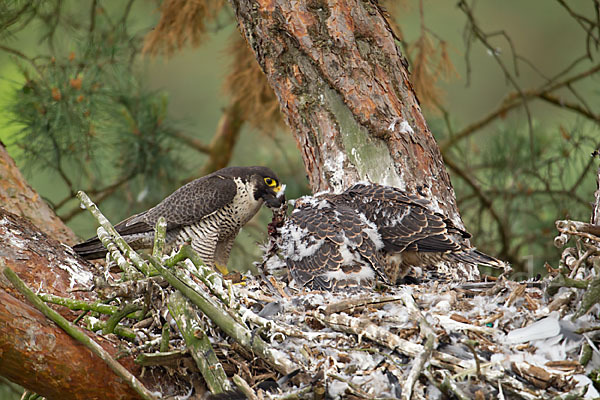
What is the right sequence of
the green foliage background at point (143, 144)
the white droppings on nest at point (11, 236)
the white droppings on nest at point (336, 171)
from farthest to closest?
the green foliage background at point (143, 144) < the white droppings on nest at point (336, 171) < the white droppings on nest at point (11, 236)

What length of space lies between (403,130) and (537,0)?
689 centimetres

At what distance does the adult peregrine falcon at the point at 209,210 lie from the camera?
3.53 meters

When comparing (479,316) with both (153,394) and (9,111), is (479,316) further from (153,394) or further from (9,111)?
(9,111)

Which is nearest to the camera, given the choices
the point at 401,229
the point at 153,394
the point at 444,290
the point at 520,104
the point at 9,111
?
the point at 153,394

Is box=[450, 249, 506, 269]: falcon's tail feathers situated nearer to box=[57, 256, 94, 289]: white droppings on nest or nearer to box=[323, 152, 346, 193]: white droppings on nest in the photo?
box=[323, 152, 346, 193]: white droppings on nest

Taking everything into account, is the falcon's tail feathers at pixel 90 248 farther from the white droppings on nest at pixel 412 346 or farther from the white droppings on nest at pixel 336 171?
the white droppings on nest at pixel 412 346

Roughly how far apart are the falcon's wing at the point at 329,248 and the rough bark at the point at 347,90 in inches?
15.3

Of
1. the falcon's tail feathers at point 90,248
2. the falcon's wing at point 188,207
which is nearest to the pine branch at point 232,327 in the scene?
the falcon's tail feathers at point 90,248

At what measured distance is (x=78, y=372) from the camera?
1750 millimetres

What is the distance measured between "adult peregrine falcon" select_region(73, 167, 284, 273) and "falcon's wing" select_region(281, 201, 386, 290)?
734mm

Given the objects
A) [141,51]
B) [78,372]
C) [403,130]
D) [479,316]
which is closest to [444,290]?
[479,316]

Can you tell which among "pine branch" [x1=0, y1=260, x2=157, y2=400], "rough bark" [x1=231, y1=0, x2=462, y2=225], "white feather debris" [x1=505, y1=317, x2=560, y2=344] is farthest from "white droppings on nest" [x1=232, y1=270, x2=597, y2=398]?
"rough bark" [x1=231, y1=0, x2=462, y2=225]

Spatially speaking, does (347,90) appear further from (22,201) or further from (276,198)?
(22,201)

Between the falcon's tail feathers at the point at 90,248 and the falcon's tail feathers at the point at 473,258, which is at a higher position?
the falcon's tail feathers at the point at 473,258
